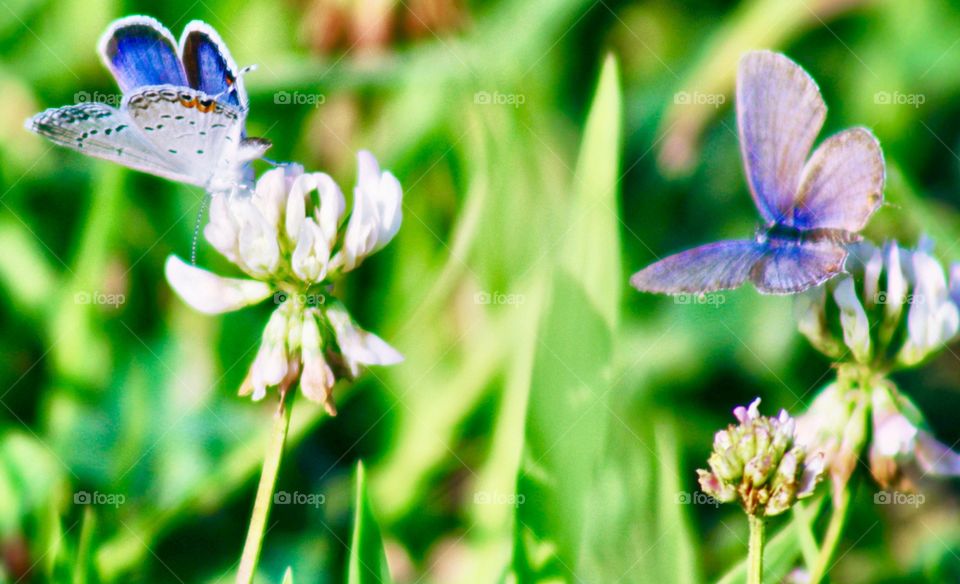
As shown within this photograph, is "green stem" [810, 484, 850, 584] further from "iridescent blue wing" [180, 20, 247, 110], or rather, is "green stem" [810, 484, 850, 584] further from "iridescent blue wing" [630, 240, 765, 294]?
"iridescent blue wing" [180, 20, 247, 110]

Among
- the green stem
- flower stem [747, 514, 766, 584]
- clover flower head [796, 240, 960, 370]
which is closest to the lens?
flower stem [747, 514, 766, 584]

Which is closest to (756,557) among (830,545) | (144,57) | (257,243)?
(830,545)

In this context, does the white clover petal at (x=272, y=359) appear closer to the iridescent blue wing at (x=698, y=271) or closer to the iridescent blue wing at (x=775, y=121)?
the iridescent blue wing at (x=698, y=271)

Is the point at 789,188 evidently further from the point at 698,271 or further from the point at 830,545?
the point at 830,545

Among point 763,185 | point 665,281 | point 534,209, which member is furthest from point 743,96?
point 534,209

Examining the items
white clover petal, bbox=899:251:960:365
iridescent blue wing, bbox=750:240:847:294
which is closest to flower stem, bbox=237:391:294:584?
iridescent blue wing, bbox=750:240:847:294

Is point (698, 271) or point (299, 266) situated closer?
point (299, 266)
